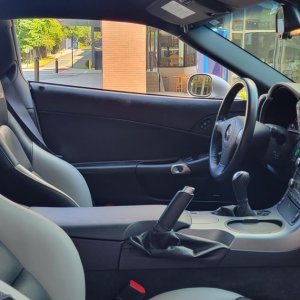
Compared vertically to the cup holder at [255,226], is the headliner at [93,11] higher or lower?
higher

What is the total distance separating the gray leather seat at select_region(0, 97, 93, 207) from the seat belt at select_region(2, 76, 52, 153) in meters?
0.33

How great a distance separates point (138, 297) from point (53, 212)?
40cm

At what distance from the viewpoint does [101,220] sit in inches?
62.9

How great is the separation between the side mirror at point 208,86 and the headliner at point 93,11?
30cm

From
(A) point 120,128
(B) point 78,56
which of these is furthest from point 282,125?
(B) point 78,56

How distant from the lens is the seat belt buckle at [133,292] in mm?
1511

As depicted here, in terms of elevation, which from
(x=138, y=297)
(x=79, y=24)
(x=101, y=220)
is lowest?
(x=138, y=297)

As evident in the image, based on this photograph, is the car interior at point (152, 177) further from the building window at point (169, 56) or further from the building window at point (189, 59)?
the building window at point (169, 56)

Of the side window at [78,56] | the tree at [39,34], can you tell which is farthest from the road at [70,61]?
the tree at [39,34]

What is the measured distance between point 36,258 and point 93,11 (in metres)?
1.67

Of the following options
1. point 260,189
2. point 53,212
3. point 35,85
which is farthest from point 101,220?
point 35,85

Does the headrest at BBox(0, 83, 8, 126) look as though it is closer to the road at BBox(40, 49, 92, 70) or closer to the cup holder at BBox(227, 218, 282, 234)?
the road at BBox(40, 49, 92, 70)

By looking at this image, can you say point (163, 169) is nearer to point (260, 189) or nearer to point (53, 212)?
point (260, 189)

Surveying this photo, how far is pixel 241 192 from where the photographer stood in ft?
6.16
